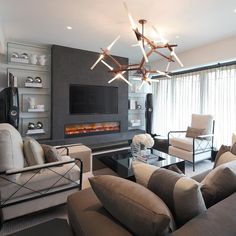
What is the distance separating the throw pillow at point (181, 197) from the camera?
36.9 inches

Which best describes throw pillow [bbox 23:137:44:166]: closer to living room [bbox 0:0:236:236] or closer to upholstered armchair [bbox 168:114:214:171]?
living room [bbox 0:0:236:236]

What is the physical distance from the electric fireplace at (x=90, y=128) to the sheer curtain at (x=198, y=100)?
5.24ft

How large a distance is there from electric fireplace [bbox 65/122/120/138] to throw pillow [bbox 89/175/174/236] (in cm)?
406

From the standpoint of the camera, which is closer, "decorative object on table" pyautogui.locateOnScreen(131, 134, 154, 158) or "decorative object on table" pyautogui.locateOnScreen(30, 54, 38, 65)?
"decorative object on table" pyautogui.locateOnScreen(131, 134, 154, 158)

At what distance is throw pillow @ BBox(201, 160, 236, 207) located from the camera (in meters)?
1.13

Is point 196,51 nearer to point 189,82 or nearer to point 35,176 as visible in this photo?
point 189,82

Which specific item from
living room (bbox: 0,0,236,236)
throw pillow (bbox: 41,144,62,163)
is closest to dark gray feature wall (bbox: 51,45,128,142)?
living room (bbox: 0,0,236,236)

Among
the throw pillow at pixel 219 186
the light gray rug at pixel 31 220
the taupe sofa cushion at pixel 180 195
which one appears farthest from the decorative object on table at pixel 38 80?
the throw pillow at pixel 219 186

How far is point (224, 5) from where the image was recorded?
267 cm

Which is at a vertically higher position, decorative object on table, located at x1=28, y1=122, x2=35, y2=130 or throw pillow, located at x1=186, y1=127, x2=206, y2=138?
decorative object on table, located at x1=28, y1=122, x2=35, y2=130

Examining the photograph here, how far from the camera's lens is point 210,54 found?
4301mm

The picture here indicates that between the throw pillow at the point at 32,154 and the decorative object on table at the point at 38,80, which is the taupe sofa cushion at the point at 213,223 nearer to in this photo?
the throw pillow at the point at 32,154

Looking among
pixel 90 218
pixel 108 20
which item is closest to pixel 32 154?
pixel 90 218

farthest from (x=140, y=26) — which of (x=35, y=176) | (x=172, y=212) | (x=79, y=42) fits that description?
(x=172, y=212)
